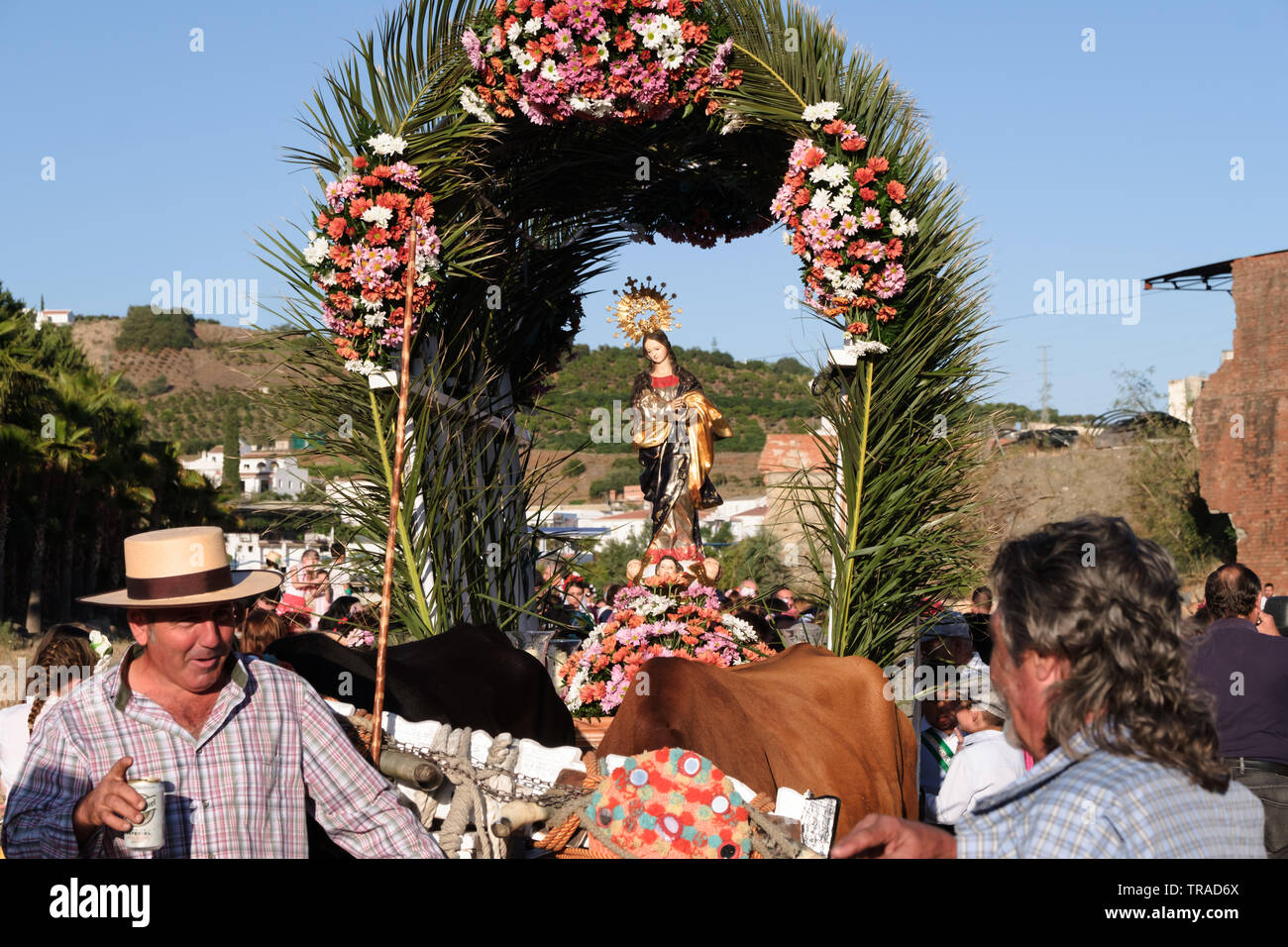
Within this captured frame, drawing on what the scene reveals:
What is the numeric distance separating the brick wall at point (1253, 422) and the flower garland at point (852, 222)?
26.5 m

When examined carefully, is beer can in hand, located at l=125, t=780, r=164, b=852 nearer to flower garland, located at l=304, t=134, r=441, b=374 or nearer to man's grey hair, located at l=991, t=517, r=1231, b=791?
man's grey hair, located at l=991, t=517, r=1231, b=791

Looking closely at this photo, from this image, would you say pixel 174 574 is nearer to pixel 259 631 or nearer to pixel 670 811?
pixel 670 811

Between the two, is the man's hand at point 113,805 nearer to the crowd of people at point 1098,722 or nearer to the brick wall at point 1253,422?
the crowd of people at point 1098,722

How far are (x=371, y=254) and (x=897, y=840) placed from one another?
5461 mm

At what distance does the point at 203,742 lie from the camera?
3062 mm

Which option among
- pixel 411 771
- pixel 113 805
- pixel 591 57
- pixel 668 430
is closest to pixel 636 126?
pixel 591 57

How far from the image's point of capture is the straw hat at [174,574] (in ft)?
10.2

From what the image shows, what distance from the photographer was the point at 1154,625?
2057 mm

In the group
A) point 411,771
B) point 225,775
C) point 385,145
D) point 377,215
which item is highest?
point 385,145

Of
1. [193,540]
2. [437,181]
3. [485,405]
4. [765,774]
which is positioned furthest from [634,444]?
[193,540]

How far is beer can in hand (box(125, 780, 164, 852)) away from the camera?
99.9 inches

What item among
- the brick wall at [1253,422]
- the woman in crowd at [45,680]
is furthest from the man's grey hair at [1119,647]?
the brick wall at [1253,422]

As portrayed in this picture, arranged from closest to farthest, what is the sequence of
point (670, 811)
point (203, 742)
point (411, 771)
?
point (203, 742) < point (670, 811) < point (411, 771)

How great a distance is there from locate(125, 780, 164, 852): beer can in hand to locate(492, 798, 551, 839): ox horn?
105 centimetres
